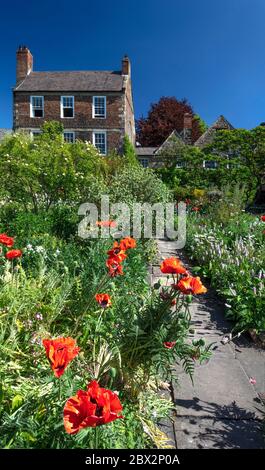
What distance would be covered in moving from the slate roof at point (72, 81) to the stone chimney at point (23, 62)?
1.25 ft

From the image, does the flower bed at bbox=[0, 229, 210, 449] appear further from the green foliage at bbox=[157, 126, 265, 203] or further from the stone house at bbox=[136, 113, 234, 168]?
the stone house at bbox=[136, 113, 234, 168]

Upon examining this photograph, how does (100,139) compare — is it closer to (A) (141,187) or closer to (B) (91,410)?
(A) (141,187)

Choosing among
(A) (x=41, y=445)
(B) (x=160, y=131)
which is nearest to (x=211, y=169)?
(A) (x=41, y=445)

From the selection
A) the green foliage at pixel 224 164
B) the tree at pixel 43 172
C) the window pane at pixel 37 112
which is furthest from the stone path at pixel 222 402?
the window pane at pixel 37 112

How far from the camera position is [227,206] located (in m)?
9.08

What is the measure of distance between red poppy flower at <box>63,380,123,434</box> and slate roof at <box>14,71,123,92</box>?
85.9 ft

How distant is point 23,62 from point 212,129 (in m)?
15.2

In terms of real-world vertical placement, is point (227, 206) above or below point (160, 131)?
below

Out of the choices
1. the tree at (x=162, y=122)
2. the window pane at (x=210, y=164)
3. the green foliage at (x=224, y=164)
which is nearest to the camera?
the green foliage at (x=224, y=164)

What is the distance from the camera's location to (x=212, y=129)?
2398 cm

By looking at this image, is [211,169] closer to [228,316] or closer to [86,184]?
[86,184]

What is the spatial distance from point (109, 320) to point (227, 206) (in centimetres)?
720

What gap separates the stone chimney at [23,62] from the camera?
25.6 meters

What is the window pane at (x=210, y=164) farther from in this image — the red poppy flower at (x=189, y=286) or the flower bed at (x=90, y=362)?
the red poppy flower at (x=189, y=286)
